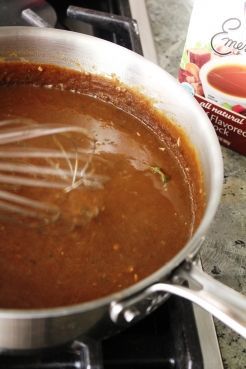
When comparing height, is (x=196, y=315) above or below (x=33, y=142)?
below

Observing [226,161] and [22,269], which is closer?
[22,269]

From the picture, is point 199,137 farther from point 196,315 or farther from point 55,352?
point 55,352

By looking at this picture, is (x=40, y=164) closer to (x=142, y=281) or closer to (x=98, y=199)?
(x=98, y=199)

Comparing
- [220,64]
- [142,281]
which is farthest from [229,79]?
[142,281]

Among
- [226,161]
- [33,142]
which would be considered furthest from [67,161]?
[226,161]

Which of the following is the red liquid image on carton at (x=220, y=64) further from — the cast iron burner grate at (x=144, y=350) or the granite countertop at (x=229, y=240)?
the cast iron burner grate at (x=144, y=350)
